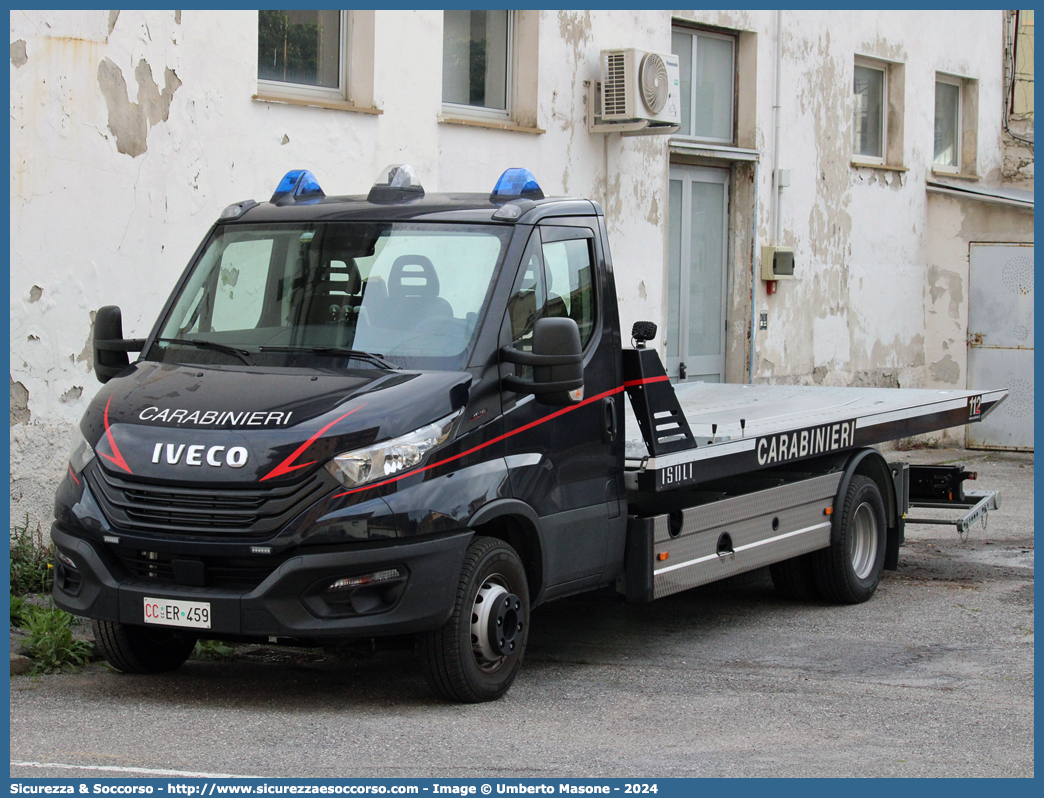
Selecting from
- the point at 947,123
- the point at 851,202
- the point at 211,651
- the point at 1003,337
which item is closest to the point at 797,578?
the point at 211,651

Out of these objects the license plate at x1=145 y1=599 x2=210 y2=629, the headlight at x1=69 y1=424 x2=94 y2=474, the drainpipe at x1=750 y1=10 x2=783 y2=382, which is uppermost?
the drainpipe at x1=750 y1=10 x2=783 y2=382

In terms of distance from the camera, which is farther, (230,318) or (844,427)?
(844,427)

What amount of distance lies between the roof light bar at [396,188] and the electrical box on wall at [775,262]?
881 centimetres

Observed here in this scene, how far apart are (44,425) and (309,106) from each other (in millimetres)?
3098

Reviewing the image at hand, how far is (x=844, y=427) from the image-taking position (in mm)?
8812

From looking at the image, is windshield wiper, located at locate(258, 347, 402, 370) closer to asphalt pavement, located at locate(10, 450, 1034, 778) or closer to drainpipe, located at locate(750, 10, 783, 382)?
asphalt pavement, located at locate(10, 450, 1034, 778)

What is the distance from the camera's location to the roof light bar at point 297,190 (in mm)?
7250

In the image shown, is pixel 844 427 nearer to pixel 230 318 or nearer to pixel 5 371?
pixel 230 318

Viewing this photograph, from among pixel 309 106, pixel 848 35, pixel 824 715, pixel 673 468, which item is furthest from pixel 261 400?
pixel 848 35

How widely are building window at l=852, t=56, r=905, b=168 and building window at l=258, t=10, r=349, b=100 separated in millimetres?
8395

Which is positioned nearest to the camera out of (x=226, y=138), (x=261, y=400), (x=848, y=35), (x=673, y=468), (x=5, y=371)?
(x=261, y=400)

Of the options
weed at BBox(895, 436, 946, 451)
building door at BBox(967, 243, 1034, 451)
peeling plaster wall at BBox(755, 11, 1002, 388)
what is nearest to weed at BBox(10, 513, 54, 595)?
peeling plaster wall at BBox(755, 11, 1002, 388)

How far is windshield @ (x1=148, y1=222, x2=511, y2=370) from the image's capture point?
20.9 feet

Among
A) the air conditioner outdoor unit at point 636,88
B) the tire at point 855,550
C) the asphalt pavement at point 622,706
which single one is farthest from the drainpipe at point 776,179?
the asphalt pavement at point 622,706
